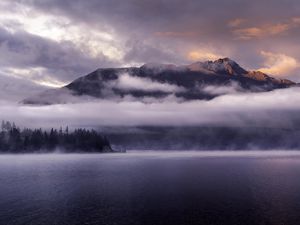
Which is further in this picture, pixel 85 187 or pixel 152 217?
pixel 85 187

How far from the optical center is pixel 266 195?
408 ft

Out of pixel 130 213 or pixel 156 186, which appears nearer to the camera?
pixel 130 213

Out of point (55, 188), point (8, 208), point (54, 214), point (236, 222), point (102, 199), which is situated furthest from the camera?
point (55, 188)

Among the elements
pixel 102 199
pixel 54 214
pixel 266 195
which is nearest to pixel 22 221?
pixel 54 214

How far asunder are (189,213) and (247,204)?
22152 millimetres

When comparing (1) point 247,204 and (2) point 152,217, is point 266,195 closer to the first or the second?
(1) point 247,204

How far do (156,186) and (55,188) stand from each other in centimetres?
4231

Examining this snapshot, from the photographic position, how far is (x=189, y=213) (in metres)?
96.6

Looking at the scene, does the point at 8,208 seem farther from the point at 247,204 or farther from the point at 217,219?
the point at 247,204

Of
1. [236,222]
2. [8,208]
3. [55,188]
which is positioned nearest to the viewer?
[236,222]

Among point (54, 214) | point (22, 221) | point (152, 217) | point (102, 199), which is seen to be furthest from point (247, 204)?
point (22, 221)

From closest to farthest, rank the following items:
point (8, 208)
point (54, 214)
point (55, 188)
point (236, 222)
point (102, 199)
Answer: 1. point (236, 222)
2. point (54, 214)
3. point (8, 208)
4. point (102, 199)
5. point (55, 188)

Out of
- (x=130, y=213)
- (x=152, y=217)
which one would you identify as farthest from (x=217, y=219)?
(x=130, y=213)

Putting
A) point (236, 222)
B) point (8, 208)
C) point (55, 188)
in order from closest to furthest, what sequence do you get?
point (236, 222)
point (8, 208)
point (55, 188)
